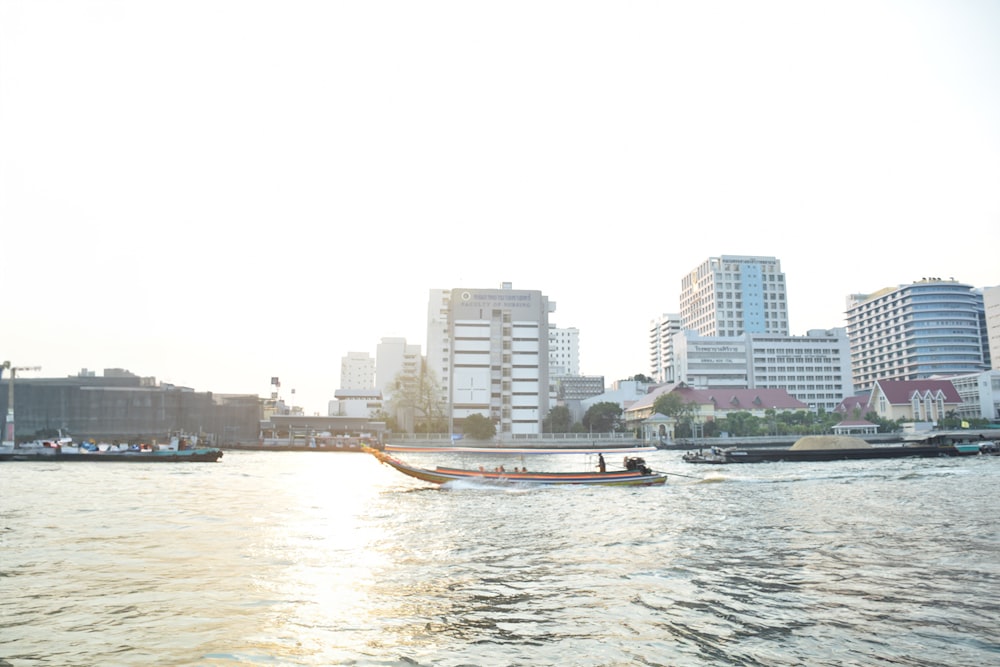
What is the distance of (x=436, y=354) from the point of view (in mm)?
162250

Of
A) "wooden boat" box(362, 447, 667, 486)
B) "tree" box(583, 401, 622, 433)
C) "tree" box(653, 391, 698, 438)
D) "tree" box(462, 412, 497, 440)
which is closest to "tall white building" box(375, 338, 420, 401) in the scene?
"tree" box(462, 412, 497, 440)

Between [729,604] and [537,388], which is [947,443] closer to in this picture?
[537,388]

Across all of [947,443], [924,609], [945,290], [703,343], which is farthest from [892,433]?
[924,609]

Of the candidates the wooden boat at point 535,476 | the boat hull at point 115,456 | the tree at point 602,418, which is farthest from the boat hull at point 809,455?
the boat hull at point 115,456

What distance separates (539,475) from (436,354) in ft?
419

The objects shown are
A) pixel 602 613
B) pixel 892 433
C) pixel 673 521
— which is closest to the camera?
pixel 602 613

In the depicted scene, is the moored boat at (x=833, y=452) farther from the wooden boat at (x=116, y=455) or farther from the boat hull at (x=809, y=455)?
the wooden boat at (x=116, y=455)

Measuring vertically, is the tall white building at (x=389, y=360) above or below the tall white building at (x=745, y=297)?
below

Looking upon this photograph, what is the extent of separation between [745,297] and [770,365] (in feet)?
102

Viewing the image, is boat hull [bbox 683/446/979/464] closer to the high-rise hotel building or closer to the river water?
the river water

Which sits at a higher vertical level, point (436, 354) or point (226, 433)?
point (436, 354)

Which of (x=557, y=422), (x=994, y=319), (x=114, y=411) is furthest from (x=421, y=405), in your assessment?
(x=994, y=319)

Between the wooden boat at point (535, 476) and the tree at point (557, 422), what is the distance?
79.8 metres

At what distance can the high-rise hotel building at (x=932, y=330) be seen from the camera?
155 m
